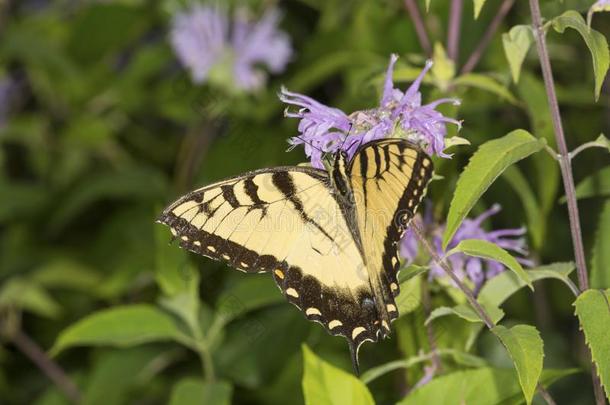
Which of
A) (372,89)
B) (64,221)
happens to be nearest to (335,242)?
(372,89)

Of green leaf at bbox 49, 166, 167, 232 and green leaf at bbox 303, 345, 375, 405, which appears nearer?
green leaf at bbox 303, 345, 375, 405

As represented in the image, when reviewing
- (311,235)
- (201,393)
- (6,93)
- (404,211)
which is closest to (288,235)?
(311,235)

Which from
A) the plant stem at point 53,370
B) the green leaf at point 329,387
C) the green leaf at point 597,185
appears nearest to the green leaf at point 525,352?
the green leaf at point 329,387

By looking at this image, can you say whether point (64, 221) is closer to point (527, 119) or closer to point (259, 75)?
point (259, 75)

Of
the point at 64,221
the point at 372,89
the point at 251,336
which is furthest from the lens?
the point at 64,221

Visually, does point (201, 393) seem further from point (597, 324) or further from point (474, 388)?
point (597, 324)

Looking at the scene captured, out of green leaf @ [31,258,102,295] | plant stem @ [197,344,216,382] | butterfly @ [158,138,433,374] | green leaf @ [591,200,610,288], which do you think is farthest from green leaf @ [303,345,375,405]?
green leaf @ [31,258,102,295]

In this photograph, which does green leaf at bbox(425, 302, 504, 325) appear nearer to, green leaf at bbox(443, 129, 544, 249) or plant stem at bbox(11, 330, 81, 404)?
green leaf at bbox(443, 129, 544, 249)
